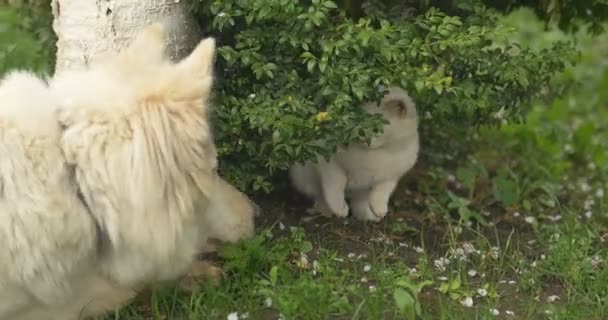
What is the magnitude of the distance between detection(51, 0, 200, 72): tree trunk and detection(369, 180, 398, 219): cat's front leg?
4.40 ft

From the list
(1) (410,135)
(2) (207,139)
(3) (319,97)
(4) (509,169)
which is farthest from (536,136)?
(2) (207,139)

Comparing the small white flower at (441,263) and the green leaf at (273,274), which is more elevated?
the green leaf at (273,274)

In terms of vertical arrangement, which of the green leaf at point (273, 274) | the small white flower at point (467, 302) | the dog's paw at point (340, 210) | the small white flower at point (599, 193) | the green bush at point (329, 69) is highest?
the green bush at point (329, 69)

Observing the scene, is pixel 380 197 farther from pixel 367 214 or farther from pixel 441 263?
pixel 441 263

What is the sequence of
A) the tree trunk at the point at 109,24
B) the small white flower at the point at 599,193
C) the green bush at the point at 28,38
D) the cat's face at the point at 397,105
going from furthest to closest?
the small white flower at the point at 599,193 < the green bush at the point at 28,38 < the cat's face at the point at 397,105 < the tree trunk at the point at 109,24

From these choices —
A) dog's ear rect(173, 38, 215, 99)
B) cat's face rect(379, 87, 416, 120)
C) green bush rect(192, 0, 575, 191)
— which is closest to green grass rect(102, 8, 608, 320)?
green bush rect(192, 0, 575, 191)

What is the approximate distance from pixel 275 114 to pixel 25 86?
1.20 m

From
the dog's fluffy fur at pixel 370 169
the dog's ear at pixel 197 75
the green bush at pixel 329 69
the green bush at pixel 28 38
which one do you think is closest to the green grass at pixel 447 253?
the dog's fluffy fur at pixel 370 169

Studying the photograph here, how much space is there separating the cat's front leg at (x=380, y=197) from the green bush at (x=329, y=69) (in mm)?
542

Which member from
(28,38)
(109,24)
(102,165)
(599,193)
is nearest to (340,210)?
(109,24)

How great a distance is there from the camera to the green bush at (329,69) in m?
4.36

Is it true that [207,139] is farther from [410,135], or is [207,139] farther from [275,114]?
[410,135]

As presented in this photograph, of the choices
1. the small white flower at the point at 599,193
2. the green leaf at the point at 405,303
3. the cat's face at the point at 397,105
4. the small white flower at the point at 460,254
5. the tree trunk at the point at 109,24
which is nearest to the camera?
the green leaf at the point at 405,303

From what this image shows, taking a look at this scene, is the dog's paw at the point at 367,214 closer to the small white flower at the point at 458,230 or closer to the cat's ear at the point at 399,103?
the small white flower at the point at 458,230
